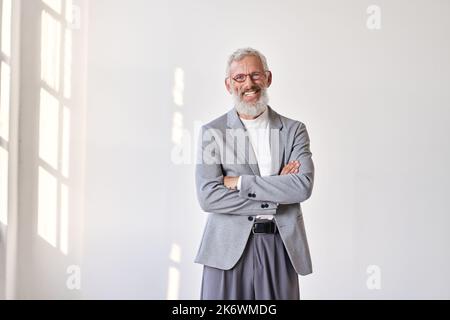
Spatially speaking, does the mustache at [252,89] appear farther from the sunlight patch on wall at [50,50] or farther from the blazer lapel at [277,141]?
the sunlight patch on wall at [50,50]

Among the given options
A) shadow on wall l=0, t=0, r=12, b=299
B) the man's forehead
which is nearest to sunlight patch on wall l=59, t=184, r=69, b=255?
shadow on wall l=0, t=0, r=12, b=299

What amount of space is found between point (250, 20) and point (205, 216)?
1.26 metres

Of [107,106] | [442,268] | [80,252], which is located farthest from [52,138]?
[442,268]

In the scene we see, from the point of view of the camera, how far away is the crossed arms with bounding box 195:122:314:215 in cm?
321

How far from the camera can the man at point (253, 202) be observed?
323 cm

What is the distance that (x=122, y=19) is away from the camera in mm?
3869

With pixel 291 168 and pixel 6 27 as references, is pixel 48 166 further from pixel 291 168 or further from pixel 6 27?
pixel 291 168

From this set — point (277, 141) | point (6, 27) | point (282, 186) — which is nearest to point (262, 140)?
point (277, 141)

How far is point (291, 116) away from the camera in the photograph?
12.7 ft

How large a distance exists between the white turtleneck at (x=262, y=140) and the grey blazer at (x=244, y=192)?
0.03 metres

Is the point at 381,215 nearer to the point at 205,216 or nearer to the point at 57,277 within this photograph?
the point at 205,216

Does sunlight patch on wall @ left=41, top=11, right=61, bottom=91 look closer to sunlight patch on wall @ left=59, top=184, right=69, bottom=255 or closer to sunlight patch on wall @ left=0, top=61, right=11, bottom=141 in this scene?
sunlight patch on wall @ left=0, top=61, right=11, bottom=141

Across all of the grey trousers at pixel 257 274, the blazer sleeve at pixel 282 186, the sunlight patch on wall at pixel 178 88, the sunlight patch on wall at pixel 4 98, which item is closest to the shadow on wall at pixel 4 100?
the sunlight patch on wall at pixel 4 98
